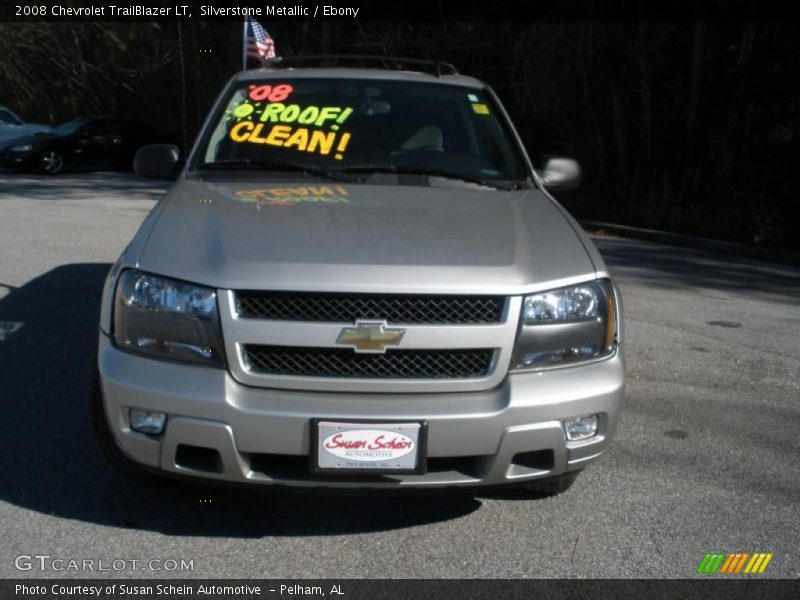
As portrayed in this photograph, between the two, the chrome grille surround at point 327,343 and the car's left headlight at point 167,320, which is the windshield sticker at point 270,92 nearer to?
the car's left headlight at point 167,320

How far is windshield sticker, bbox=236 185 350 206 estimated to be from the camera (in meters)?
4.05

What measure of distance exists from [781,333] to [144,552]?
5.35m

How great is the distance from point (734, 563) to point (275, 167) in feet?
8.83

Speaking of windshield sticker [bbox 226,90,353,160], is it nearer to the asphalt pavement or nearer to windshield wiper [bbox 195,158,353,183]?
windshield wiper [bbox 195,158,353,183]

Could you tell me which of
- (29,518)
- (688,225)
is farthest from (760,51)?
(29,518)

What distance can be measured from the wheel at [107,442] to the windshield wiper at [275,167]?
141cm

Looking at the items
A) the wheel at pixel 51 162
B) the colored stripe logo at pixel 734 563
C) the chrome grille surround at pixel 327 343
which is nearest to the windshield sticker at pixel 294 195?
the chrome grille surround at pixel 327 343

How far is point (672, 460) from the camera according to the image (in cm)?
446

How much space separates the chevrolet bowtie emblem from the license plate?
0.86 ft

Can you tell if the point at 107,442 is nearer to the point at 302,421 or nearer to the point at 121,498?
the point at 121,498

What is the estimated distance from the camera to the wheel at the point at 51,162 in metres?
20.2

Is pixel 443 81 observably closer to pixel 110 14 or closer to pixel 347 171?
pixel 347 171

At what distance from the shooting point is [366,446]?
3.17 m

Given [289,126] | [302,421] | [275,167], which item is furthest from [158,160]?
[302,421]
